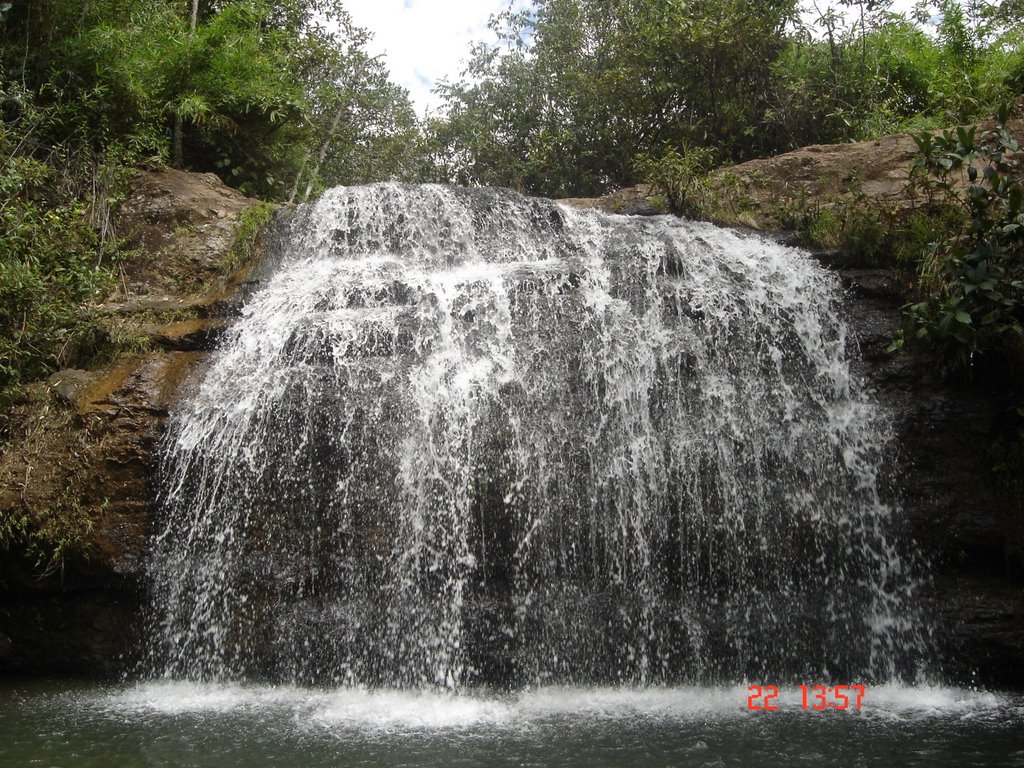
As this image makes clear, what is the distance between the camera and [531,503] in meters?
6.51

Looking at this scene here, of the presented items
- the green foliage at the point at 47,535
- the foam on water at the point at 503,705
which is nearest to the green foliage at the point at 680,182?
the foam on water at the point at 503,705

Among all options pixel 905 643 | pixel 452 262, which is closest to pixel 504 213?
pixel 452 262

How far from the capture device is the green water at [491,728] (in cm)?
447

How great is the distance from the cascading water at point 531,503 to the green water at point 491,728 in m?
0.35

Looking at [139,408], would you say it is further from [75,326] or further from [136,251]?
[136,251]

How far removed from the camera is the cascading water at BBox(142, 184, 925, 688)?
6.21 metres

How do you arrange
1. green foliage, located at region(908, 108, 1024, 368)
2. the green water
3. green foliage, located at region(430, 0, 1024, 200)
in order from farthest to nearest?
green foliage, located at region(430, 0, 1024, 200) < green foliage, located at region(908, 108, 1024, 368) < the green water

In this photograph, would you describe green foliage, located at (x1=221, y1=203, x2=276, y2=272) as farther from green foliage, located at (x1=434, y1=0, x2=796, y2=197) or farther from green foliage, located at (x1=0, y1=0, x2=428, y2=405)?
green foliage, located at (x1=434, y1=0, x2=796, y2=197)

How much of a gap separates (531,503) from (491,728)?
1.90m

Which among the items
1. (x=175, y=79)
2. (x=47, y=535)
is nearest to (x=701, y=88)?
(x=175, y=79)
